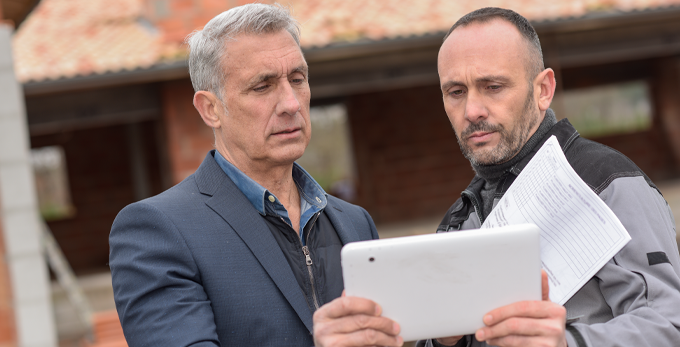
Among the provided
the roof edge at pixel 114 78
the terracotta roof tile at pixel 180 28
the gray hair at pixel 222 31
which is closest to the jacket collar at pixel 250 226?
the gray hair at pixel 222 31

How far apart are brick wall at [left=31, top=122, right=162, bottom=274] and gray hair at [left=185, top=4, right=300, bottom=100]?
10931mm

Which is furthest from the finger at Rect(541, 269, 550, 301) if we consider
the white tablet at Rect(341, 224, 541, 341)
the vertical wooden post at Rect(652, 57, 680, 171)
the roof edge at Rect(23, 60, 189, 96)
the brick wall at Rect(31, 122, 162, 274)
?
the vertical wooden post at Rect(652, 57, 680, 171)

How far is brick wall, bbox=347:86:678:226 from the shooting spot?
1231cm

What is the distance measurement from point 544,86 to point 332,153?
10.9 metres

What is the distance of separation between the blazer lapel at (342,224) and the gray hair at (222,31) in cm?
56

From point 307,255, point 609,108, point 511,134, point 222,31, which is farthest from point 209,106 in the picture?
point 609,108

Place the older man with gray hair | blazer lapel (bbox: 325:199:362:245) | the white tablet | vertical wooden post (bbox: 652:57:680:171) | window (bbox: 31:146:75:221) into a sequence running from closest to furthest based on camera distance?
the white tablet, the older man with gray hair, blazer lapel (bbox: 325:199:362:245), window (bbox: 31:146:75:221), vertical wooden post (bbox: 652:57:680:171)

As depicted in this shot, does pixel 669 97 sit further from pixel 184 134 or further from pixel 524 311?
pixel 524 311

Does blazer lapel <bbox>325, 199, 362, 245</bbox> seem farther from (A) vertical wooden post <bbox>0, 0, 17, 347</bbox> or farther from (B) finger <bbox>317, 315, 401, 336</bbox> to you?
(A) vertical wooden post <bbox>0, 0, 17, 347</bbox>

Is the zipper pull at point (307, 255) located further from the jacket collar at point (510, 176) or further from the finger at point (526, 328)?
the finger at point (526, 328)

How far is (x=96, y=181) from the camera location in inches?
493

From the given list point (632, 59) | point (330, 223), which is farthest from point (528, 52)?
point (632, 59)

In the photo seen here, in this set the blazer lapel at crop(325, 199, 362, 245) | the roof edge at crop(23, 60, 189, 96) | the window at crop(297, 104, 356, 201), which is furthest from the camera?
the window at crop(297, 104, 356, 201)

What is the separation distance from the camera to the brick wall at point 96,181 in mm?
12281
